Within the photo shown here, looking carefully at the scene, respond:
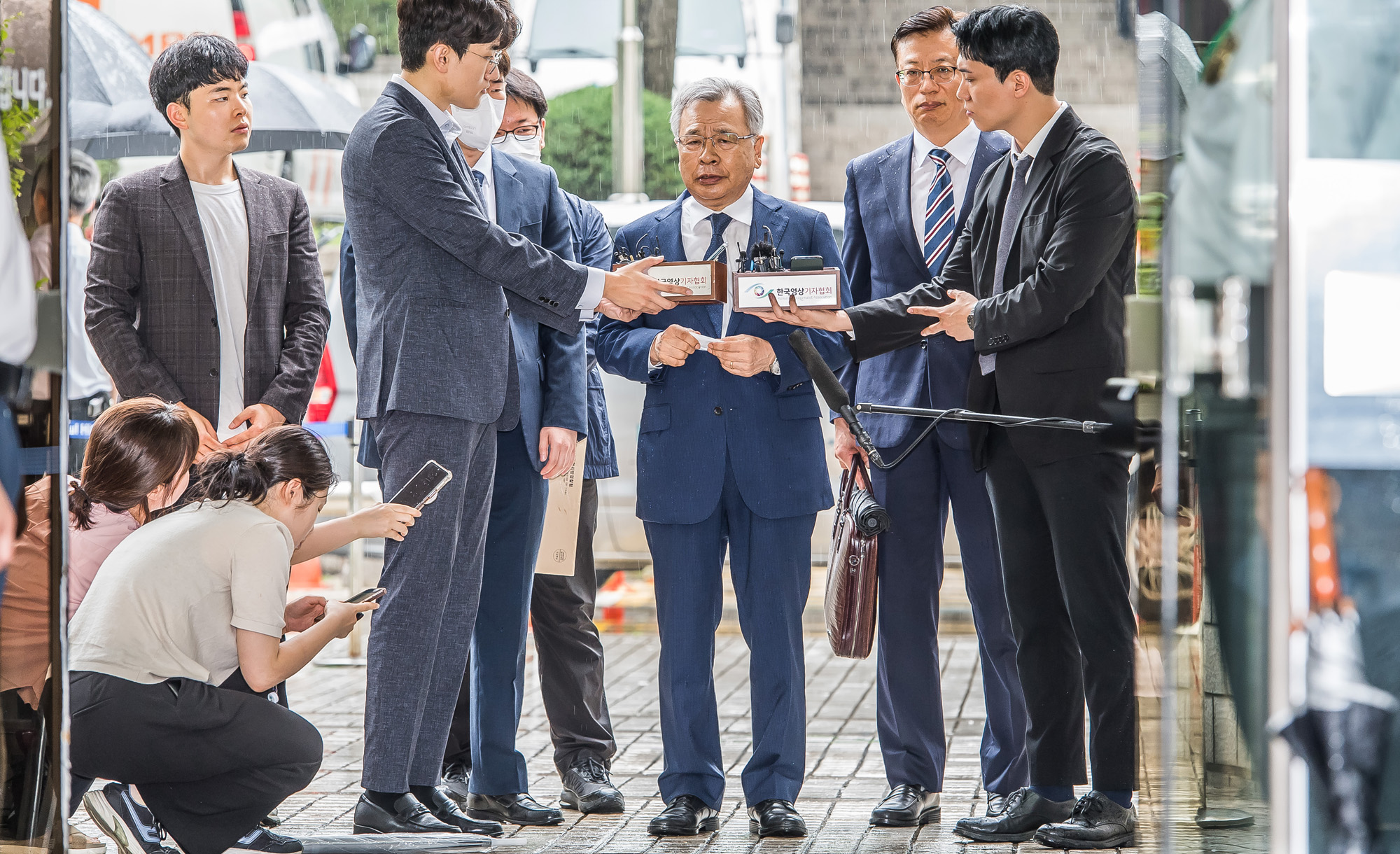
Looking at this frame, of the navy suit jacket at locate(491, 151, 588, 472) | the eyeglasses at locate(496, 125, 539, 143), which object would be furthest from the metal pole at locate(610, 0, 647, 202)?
the navy suit jacket at locate(491, 151, 588, 472)

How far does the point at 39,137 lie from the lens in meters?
2.30

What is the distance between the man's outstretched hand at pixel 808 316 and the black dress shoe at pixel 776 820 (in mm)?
1056

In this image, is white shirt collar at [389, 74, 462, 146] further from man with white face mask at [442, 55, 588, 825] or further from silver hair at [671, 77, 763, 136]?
silver hair at [671, 77, 763, 136]

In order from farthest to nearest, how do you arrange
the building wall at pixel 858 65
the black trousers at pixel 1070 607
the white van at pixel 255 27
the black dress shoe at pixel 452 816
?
the white van at pixel 255 27, the building wall at pixel 858 65, the black dress shoe at pixel 452 816, the black trousers at pixel 1070 607

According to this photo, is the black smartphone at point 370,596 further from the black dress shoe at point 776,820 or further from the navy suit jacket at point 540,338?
the black dress shoe at point 776,820

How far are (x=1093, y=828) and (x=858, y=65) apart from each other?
4448 millimetres

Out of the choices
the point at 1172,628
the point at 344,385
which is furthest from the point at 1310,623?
the point at 344,385

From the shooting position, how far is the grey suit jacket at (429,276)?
3100 millimetres

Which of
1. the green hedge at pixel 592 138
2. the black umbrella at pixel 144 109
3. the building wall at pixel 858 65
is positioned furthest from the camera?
the green hedge at pixel 592 138

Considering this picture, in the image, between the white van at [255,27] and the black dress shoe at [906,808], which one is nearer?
the black dress shoe at [906,808]

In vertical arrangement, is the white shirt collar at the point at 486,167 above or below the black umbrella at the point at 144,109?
below

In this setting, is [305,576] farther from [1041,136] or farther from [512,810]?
[1041,136]

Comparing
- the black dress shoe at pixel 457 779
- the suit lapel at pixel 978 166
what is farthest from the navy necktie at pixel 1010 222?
the black dress shoe at pixel 457 779

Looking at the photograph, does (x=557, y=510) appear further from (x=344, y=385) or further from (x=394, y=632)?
(x=344, y=385)
